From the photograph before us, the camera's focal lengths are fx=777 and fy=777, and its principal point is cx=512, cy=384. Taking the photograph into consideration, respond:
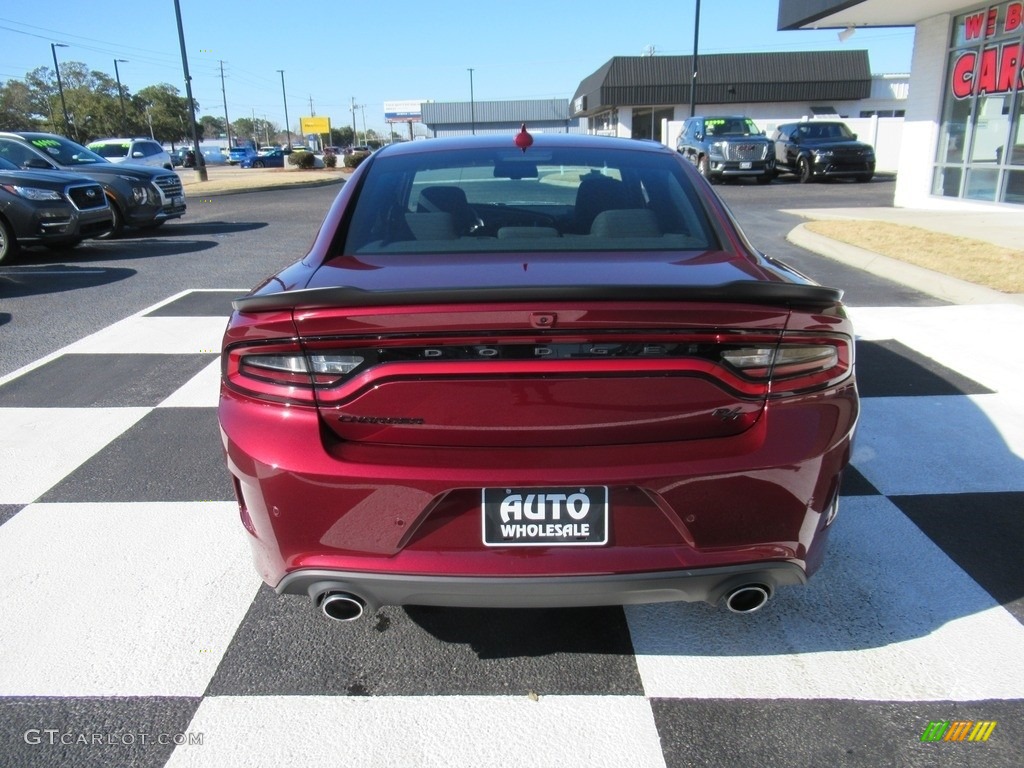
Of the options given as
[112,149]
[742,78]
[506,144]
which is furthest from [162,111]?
[506,144]

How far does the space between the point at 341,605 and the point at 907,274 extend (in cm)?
766

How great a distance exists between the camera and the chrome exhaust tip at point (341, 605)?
2.11m

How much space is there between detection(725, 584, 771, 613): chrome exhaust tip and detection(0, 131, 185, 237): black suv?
11774 mm

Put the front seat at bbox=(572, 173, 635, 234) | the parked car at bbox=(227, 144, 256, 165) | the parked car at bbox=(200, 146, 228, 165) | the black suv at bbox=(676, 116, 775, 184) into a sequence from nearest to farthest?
the front seat at bbox=(572, 173, 635, 234)
the black suv at bbox=(676, 116, 775, 184)
the parked car at bbox=(227, 144, 256, 165)
the parked car at bbox=(200, 146, 228, 165)

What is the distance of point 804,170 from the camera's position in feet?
75.3

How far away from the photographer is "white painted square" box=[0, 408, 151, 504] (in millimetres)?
3664

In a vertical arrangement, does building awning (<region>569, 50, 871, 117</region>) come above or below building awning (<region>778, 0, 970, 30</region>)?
above

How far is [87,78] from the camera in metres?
81.0

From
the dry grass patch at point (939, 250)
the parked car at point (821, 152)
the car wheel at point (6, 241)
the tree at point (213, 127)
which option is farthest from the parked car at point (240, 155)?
the tree at point (213, 127)

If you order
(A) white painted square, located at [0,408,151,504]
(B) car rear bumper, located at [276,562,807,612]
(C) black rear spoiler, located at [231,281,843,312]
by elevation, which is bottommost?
(A) white painted square, located at [0,408,151,504]

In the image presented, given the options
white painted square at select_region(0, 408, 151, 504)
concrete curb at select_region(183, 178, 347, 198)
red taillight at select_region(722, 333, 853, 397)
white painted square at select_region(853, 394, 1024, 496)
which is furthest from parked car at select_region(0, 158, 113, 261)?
concrete curb at select_region(183, 178, 347, 198)

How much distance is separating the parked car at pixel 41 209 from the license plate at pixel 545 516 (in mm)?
9925

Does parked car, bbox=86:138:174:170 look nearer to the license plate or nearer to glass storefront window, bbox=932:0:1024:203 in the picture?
glass storefront window, bbox=932:0:1024:203

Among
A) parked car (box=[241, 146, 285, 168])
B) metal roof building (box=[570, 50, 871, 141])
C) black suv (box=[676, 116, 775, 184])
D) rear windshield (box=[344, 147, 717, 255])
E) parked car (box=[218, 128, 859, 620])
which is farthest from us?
parked car (box=[241, 146, 285, 168])
